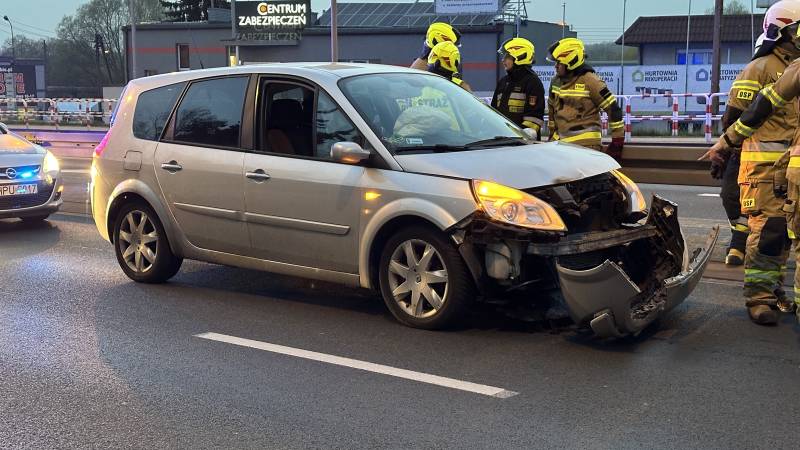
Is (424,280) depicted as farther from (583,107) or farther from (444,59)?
(444,59)

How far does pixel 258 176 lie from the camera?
6418 millimetres

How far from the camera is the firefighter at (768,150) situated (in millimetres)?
5777

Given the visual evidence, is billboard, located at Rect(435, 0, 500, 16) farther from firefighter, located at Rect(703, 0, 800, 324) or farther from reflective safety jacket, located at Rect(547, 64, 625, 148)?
firefighter, located at Rect(703, 0, 800, 324)

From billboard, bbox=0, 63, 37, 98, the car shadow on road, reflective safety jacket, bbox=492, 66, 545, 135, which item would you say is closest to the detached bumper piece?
reflective safety jacket, bbox=492, 66, 545, 135

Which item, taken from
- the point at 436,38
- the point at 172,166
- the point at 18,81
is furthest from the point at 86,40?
the point at 172,166

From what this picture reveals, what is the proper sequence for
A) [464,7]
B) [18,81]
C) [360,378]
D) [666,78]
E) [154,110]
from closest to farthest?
[360,378] < [154,110] < [666,78] < [464,7] < [18,81]

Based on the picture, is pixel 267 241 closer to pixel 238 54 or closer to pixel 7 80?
pixel 238 54

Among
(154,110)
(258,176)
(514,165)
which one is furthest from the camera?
(154,110)

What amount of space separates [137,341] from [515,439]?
276 centimetres

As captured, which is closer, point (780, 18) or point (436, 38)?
point (780, 18)

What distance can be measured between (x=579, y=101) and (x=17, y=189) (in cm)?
631

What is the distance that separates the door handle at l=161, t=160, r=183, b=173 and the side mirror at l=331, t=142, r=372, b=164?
162 cm

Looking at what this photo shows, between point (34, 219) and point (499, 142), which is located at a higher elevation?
point (499, 142)

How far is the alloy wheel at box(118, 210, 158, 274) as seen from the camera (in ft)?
23.9
